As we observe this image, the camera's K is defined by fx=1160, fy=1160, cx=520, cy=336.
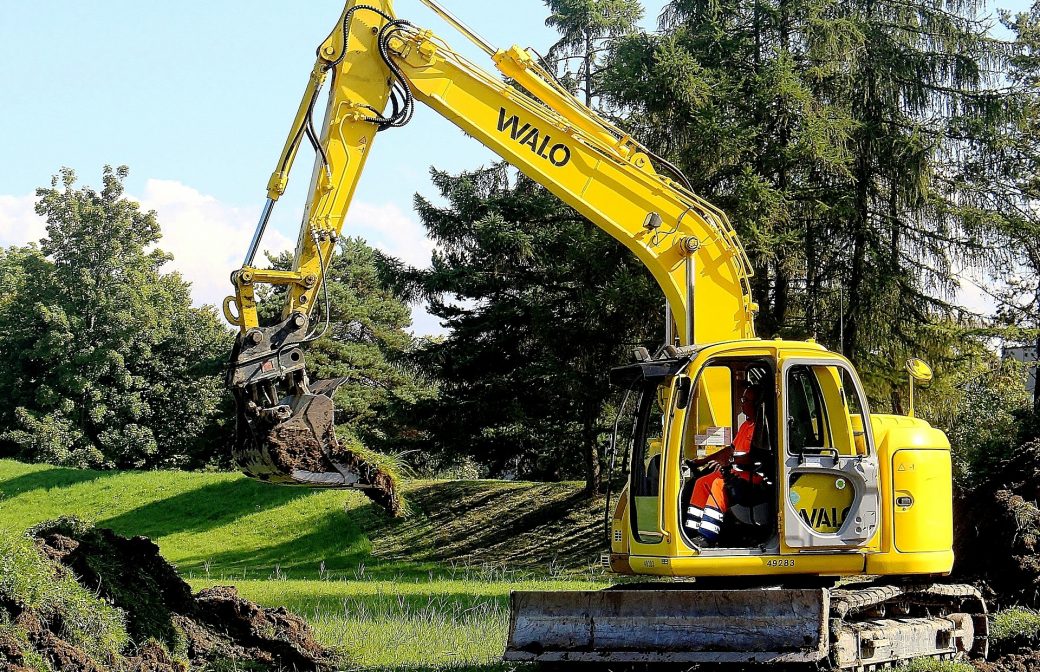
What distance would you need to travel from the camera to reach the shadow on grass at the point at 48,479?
1157 inches

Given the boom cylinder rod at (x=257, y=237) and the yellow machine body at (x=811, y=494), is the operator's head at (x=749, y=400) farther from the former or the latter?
the boom cylinder rod at (x=257, y=237)

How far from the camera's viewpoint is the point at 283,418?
9.09 metres

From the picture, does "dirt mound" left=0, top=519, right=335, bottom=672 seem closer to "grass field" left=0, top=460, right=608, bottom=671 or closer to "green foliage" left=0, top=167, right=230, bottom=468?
"grass field" left=0, top=460, right=608, bottom=671

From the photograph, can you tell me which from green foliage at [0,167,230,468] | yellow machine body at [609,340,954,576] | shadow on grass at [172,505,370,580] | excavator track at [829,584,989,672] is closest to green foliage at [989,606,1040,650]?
excavator track at [829,584,989,672]

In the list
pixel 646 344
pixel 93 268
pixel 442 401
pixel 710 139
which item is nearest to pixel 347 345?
pixel 93 268

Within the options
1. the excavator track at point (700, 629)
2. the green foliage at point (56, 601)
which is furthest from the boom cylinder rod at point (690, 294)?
the green foliage at point (56, 601)

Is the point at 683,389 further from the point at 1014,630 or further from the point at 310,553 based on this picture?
the point at 310,553

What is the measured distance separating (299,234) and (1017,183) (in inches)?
640

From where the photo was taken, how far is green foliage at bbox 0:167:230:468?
38.5 meters

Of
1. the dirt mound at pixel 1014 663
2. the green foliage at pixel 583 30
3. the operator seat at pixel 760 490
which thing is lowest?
the dirt mound at pixel 1014 663

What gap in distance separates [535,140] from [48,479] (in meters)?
23.6

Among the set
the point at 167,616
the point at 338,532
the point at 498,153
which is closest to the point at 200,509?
the point at 338,532

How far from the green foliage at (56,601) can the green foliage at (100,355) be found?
2955 centimetres

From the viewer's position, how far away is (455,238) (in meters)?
28.4
